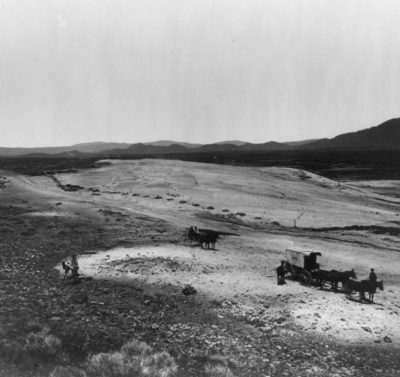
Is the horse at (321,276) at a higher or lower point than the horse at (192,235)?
lower

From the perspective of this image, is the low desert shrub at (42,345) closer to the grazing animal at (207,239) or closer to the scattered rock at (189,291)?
A: the scattered rock at (189,291)

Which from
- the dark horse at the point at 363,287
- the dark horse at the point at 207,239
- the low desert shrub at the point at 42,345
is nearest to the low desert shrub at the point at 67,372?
the low desert shrub at the point at 42,345

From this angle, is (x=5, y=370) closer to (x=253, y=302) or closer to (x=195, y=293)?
(x=195, y=293)

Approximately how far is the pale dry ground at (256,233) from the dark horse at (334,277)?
744mm

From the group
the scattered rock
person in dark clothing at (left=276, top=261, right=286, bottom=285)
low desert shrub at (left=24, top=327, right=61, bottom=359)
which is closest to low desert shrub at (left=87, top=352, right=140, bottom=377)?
low desert shrub at (left=24, top=327, right=61, bottom=359)

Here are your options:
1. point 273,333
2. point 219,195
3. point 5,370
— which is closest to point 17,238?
point 5,370

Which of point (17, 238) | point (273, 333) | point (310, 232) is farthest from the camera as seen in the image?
point (310, 232)

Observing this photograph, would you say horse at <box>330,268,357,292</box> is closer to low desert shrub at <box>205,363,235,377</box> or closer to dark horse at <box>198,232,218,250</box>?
low desert shrub at <box>205,363,235,377</box>

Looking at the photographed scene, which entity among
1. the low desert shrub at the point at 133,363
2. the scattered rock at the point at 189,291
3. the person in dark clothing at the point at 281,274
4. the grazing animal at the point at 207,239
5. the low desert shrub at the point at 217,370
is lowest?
the low desert shrub at the point at 217,370

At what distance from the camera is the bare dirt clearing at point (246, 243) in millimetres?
15680

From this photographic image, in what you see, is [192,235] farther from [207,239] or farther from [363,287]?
[363,287]

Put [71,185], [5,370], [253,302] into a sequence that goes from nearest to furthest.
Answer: [5,370] < [253,302] < [71,185]

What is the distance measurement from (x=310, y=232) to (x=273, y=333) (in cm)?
2193

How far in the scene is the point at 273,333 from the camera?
1504 cm
